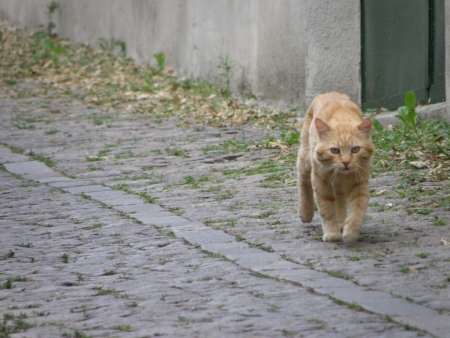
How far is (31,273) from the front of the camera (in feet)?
13.2

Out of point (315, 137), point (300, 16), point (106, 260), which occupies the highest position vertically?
point (300, 16)

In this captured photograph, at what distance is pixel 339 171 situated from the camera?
4.44 meters

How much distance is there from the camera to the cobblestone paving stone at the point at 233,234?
318 cm

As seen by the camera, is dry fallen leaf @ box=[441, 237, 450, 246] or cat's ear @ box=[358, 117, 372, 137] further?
cat's ear @ box=[358, 117, 372, 137]

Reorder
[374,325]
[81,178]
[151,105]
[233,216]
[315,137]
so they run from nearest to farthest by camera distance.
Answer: [374,325] → [315,137] → [233,216] → [81,178] → [151,105]

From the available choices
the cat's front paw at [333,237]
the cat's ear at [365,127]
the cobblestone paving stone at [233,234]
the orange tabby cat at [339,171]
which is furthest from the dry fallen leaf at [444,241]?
the cat's ear at [365,127]

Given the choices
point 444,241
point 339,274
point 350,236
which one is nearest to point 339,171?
point 350,236

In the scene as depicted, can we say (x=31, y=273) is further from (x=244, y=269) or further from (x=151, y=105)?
(x=151, y=105)

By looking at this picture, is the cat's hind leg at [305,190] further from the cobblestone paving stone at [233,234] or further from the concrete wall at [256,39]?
the concrete wall at [256,39]

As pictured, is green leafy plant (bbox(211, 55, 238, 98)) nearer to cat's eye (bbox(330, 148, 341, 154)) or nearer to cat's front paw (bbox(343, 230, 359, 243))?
cat's eye (bbox(330, 148, 341, 154))

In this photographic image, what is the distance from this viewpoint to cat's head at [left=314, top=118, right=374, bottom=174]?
4.36 m

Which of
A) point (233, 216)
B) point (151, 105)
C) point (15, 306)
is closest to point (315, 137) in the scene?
point (233, 216)

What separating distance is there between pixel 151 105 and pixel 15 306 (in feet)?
25.9

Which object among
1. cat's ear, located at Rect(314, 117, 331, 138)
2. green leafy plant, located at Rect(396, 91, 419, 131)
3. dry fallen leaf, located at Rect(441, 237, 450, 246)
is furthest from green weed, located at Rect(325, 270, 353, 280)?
green leafy plant, located at Rect(396, 91, 419, 131)
